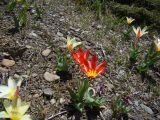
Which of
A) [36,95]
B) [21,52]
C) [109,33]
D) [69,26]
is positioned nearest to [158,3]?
[109,33]

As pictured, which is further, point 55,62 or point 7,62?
point 55,62

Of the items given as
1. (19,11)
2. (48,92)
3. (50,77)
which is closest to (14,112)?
(48,92)

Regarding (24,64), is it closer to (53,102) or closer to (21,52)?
(21,52)

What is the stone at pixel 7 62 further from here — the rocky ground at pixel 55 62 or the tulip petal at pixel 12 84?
the tulip petal at pixel 12 84

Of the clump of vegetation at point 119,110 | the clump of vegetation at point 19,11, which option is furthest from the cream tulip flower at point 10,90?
the clump of vegetation at point 19,11

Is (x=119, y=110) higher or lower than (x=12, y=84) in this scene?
lower

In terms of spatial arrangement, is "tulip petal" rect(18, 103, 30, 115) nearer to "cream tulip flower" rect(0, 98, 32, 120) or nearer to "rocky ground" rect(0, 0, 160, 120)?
"cream tulip flower" rect(0, 98, 32, 120)

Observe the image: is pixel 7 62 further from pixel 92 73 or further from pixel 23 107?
pixel 23 107

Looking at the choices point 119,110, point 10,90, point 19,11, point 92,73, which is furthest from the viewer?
point 19,11
